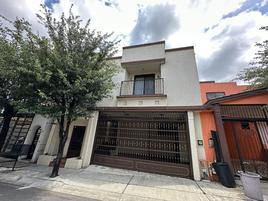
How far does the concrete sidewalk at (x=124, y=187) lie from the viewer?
402 cm

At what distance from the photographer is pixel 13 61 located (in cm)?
544

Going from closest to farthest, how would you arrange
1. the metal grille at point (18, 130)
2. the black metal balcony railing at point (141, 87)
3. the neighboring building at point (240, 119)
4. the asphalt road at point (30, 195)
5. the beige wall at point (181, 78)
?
the asphalt road at point (30, 195) → the neighboring building at point (240, 119) → the beige wall at point (181, 78) → the black metal balcony railing at point (141, 87) → the metal grille at point (18, 130)

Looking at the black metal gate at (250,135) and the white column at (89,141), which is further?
the white column at (89,141)

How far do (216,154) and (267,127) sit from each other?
289 cm

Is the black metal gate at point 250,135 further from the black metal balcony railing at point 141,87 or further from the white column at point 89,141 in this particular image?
the white column at point 89,141

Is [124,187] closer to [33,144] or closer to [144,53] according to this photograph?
[144,53]

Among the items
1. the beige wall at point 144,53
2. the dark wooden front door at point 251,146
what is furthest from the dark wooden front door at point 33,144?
the dark wooden front door at point 251,146

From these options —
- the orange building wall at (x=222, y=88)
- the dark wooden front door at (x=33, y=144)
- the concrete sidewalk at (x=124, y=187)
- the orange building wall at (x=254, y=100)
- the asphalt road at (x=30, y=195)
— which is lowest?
the asphalt road at (x=30, y=195)

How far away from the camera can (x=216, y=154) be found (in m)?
6.05

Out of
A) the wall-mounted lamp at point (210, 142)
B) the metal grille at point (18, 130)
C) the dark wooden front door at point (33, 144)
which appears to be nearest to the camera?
the wall-mounted lamp at point (210, 142)

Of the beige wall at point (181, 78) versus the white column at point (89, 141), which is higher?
the beige wall at point (181, 78)

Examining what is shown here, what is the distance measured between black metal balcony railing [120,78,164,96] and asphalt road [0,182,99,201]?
5970mm

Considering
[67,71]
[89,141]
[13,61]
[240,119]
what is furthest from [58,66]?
[240,119]

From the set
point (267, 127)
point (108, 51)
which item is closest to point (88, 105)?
point (108, 51)
